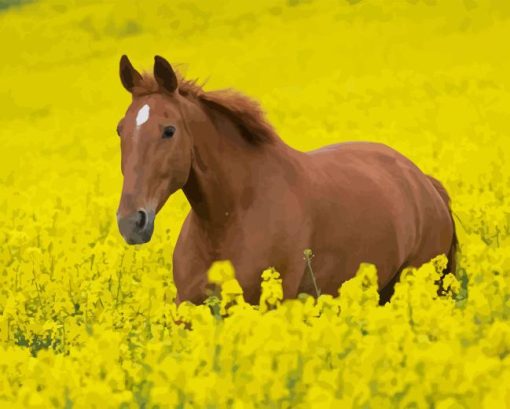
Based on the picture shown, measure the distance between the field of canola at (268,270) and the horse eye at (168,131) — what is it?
2.91 feet

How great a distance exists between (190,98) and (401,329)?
2.68 metres

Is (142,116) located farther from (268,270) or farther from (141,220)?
(268,270)

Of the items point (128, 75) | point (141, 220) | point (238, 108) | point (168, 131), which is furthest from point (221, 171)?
point (141, 220)

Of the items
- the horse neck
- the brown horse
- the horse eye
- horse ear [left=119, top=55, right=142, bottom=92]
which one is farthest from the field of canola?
horse ear [left=119, top=55, right=142, bottom=92]

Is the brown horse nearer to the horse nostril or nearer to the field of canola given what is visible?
the horse nostril

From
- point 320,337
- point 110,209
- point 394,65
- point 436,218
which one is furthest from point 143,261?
point 394,65

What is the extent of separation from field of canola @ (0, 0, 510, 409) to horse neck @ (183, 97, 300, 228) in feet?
1.77

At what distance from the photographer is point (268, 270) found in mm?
6434

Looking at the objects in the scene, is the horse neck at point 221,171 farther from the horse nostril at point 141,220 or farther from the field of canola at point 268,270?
the horse nostril at point 141,220

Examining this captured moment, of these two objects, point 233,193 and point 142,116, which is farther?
point 233,193

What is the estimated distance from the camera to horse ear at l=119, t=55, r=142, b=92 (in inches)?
309

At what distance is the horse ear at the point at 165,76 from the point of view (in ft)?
25.3

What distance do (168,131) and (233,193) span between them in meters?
0.53

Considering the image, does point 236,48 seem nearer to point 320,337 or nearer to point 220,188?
point 220,188
